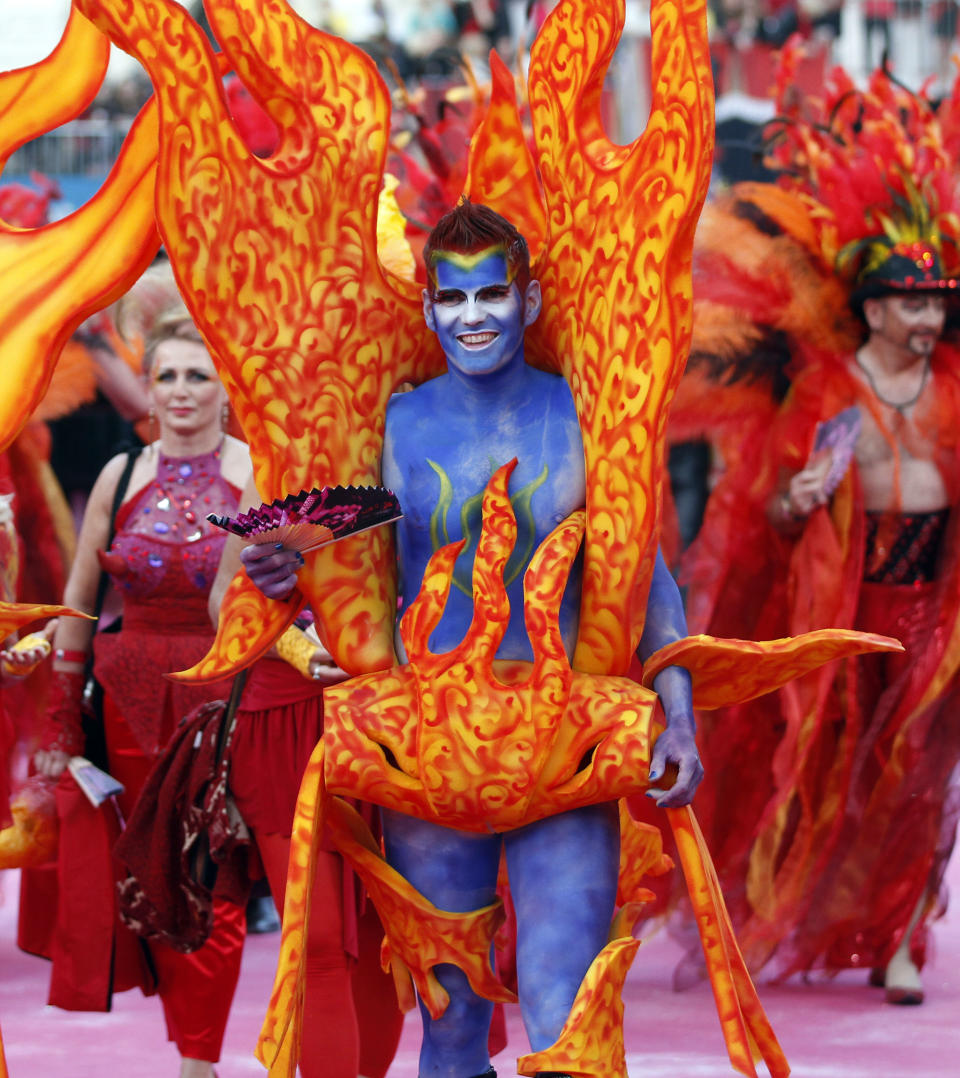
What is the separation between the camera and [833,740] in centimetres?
479

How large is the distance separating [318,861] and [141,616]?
2.86ft

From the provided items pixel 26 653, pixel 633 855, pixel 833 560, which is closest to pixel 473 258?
pixel 633 855

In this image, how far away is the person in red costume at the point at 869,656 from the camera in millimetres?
4609

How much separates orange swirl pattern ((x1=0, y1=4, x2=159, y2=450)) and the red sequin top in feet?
3.62

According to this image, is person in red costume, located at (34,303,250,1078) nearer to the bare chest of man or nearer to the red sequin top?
the red sequin top

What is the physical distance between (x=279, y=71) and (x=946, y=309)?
2.48m

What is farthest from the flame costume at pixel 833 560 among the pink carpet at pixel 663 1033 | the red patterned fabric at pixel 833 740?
the pink carpet at pixel 663 1033

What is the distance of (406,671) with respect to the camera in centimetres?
278

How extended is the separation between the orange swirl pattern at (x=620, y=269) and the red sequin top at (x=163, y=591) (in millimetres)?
1337

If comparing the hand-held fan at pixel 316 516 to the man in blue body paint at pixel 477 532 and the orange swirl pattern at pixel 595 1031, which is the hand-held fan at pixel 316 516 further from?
the orange swirl pattern at pixel 595 1031

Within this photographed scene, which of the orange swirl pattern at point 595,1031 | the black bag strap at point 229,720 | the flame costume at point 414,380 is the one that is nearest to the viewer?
the orange swirl pattern at point 595,1031

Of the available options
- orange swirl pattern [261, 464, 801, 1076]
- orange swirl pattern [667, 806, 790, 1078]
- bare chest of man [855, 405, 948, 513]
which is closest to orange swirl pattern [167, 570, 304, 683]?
orange swirl pattern [261, 464, 801, 1076]

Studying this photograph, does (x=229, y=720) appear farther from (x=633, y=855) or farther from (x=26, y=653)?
(x=633, y=855)

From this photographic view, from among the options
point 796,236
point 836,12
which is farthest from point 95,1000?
point 836,12
